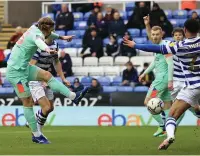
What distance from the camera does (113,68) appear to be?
80.8 feet

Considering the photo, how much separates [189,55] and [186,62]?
14 centimetres

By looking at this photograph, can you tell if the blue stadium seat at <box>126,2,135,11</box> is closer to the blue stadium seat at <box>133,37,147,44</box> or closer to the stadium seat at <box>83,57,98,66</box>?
the blue stadium seat at <box>133,37,147,44</box>

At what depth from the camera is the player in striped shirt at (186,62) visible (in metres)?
11.0

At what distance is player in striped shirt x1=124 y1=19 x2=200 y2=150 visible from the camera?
35.9ft

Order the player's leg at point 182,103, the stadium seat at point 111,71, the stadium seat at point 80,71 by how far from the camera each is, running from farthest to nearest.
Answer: the stadium seat at point 80,71 → the stadium seat at point 111,71 → the player's leg at point 182,103

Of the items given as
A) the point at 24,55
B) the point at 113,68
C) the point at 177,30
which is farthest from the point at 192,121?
the point at 24,55

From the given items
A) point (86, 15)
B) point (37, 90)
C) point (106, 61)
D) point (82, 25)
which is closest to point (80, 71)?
point (106, 61)

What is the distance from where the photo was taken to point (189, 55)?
11.1 metres

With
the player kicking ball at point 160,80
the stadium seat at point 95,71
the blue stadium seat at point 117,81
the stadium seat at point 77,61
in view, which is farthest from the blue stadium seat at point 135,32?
the player kicking ball at point 160,80

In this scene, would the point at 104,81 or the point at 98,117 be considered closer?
the point at 98,117

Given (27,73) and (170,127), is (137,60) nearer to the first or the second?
(27,73)

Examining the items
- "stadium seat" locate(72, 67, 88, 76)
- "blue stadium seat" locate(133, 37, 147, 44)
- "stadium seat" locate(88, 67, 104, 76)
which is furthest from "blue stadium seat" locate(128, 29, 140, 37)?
"stadium seat" locate(72, 67, 88, 76)

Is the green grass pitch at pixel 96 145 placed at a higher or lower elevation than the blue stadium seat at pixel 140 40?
higher

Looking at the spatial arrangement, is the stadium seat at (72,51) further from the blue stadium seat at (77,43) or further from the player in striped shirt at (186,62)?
the player in striped shirt at (186,62)
